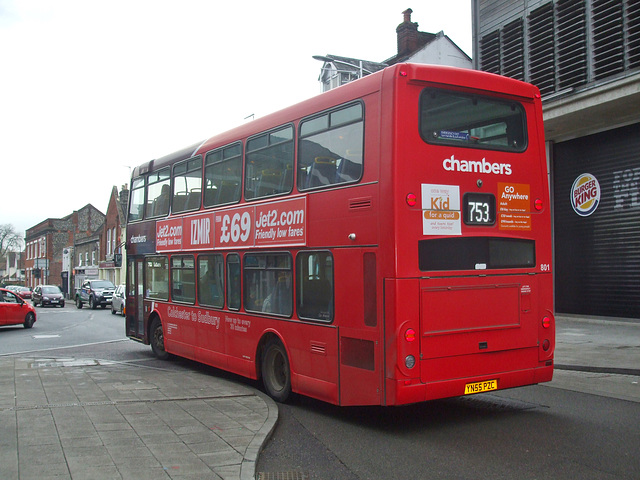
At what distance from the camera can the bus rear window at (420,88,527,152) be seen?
7.09 meters

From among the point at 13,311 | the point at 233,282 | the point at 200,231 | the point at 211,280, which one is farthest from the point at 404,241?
the point at 13,311

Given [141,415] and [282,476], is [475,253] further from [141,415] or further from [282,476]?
[141,415]

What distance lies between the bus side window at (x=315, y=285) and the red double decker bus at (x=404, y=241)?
3 centimetres

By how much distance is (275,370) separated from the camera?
920 cm

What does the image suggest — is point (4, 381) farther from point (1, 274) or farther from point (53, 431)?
point (1, 274)

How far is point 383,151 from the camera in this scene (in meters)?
6.92

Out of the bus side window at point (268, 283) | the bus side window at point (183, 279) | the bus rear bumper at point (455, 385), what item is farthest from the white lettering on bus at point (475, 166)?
the bus side window at point (183, 279)

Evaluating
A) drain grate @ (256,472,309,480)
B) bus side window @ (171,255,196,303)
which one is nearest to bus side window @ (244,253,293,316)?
bus side window @ (171,255,196,303)

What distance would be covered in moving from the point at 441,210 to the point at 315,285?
6.40ft

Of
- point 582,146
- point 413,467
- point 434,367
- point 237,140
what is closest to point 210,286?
point 237,140

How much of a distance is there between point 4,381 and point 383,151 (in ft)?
23.4

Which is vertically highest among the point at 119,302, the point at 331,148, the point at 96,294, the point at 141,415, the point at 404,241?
the point at 331,148

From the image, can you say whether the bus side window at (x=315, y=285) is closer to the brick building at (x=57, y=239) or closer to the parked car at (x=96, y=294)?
the parked car at (x=96, y=294)

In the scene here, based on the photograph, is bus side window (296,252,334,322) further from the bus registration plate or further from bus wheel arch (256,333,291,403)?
the bus registration plate
